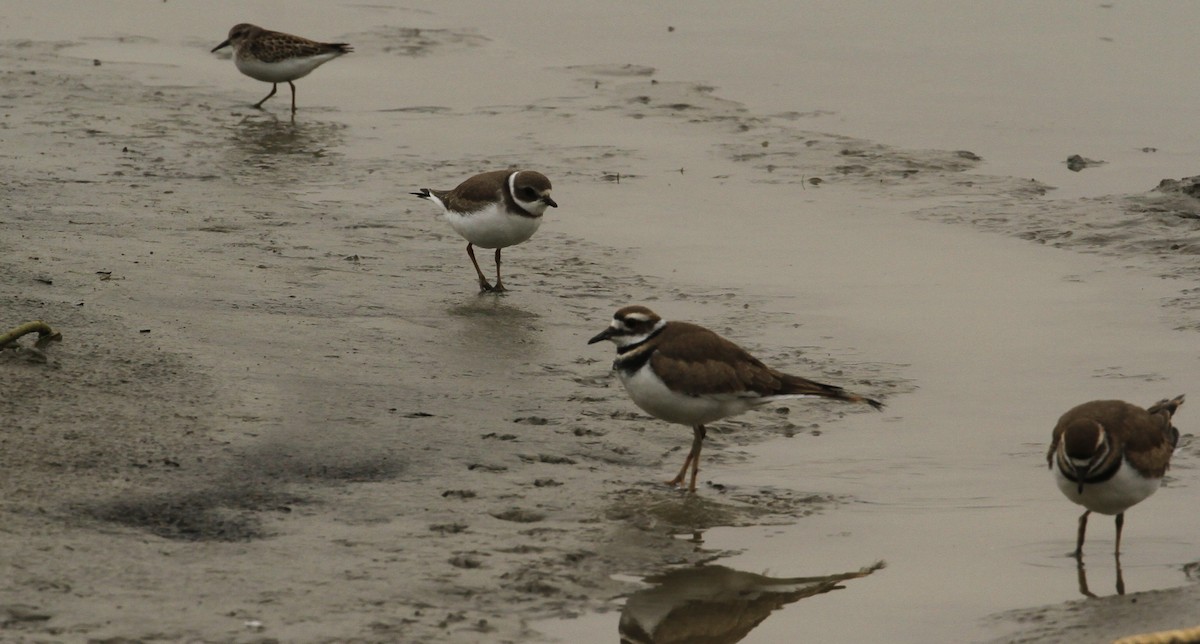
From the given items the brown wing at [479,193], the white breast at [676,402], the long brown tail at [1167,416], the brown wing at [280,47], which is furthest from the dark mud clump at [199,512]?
the brown wing at [280,47]

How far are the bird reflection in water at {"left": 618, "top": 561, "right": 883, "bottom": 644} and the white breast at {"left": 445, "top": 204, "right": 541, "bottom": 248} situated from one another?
4862 mm

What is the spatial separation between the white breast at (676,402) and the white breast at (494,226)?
11.4 ft

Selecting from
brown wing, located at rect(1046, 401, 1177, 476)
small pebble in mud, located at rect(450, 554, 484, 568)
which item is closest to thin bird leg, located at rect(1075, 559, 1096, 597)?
brown wing, located at rect(1046, 401, 1177, 476)

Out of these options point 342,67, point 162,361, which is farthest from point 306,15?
point 162,361

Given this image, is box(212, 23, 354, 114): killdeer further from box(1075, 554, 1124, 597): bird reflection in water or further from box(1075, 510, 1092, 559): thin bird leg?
box(1075, 554, 1124, 597): bird reflection in water

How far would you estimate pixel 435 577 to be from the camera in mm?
7043

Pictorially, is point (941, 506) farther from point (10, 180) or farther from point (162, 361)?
point (10, 180)

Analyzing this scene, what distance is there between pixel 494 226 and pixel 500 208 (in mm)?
143

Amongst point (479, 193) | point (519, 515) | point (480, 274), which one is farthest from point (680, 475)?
point (479, 193)

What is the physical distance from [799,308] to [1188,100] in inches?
321

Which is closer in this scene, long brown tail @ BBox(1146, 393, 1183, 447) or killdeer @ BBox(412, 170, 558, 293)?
long brown tail @ BBox(1146, 393, 1183, 447)

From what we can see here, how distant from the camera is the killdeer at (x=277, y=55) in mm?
17641

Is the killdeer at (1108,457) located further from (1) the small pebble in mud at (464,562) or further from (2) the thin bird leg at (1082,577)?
(1) the small pebble in mud at (464,562)

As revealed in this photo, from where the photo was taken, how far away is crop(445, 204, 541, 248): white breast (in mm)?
11859
